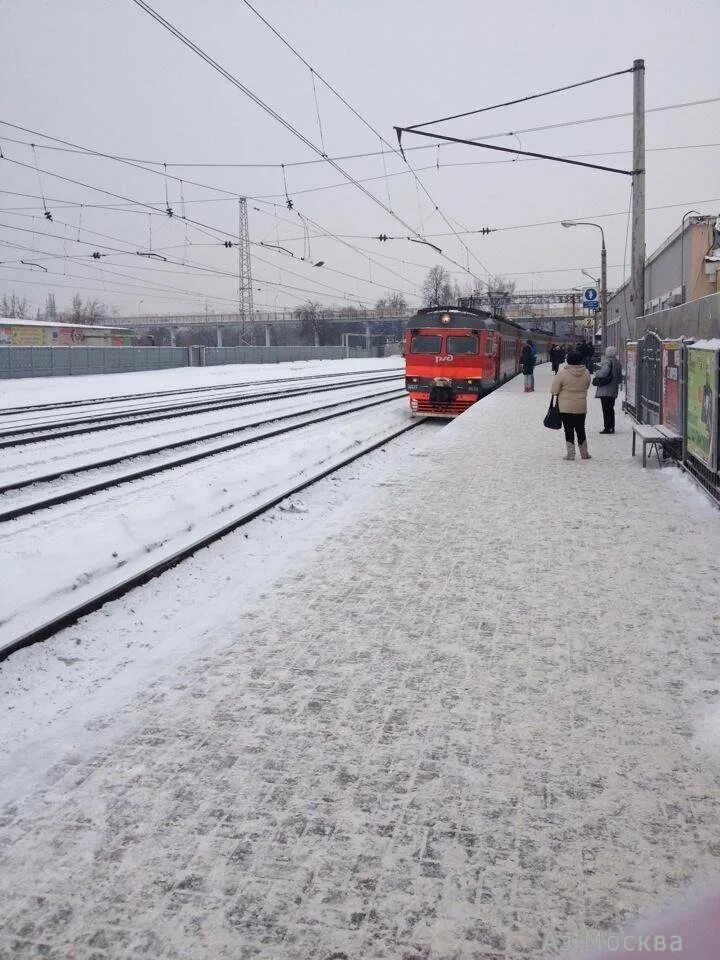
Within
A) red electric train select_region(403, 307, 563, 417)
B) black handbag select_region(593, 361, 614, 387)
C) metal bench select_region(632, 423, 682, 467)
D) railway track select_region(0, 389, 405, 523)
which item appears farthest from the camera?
red electric train select_region(403, 307, 563, 417)

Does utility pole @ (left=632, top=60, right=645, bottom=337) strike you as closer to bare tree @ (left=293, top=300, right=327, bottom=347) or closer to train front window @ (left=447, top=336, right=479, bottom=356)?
train front window @ (left=447, top=336, right=479, bottom=356)

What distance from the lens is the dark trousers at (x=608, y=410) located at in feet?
50.9

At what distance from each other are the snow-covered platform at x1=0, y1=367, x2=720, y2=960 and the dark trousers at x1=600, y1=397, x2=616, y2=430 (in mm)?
9466

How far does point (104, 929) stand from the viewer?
2705 millimetres

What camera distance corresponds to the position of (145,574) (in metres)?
6.91

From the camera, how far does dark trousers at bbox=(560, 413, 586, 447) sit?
1229cm

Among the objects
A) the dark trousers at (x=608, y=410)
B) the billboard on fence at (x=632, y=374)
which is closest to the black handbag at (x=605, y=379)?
the dark trousers at (x=608, y=410)

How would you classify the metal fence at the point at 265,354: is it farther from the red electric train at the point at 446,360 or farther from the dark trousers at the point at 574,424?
A: the dark trousers at the point at 574,424

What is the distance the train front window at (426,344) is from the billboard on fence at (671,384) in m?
10.1

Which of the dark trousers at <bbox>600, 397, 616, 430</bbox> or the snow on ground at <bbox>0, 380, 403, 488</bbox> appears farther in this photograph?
the dark trousers at <bbox>600, 397, 616, 430</bbox>

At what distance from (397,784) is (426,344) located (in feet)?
64.4

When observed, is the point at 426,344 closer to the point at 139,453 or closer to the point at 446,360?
the point at 446,360

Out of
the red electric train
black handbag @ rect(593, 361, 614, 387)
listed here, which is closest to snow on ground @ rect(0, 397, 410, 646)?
black handbag @ rect(593, 361, 614, 387)

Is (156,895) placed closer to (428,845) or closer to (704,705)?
(428,845)
